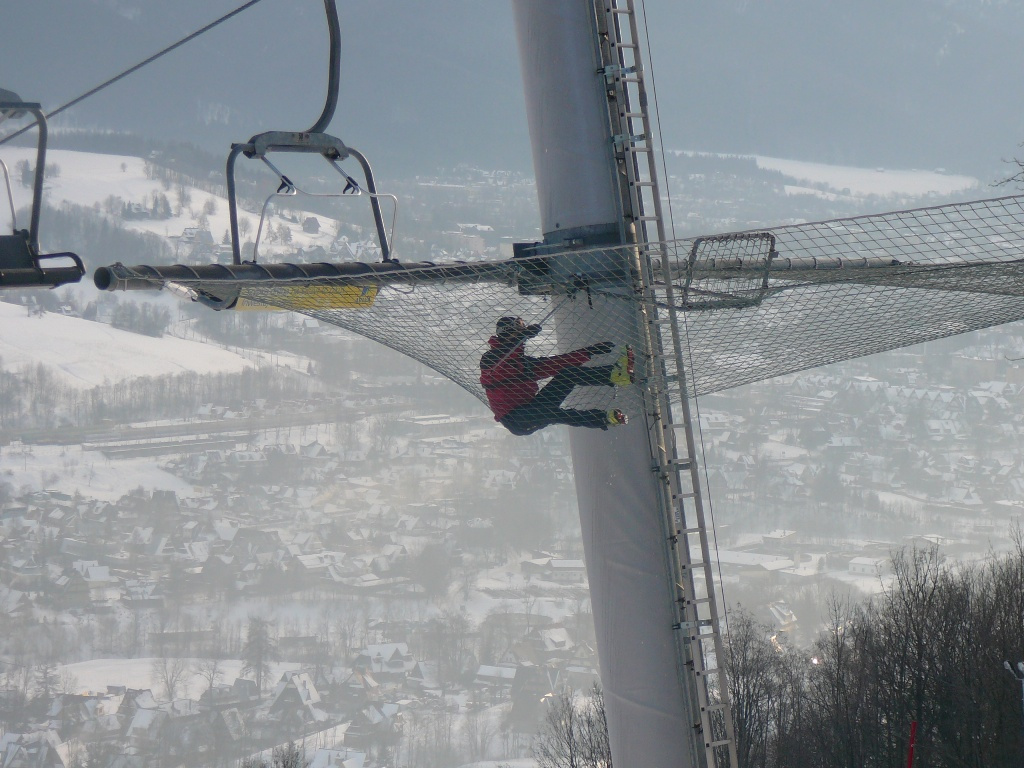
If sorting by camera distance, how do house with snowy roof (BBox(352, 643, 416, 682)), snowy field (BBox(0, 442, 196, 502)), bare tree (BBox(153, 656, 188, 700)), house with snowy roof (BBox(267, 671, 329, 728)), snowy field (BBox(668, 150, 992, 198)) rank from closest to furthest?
house with snowy roof (BBox(267, 671, 329, 728))
bare tree (BBox(153, 656, 188, 700))
house with snowy roof (BBox(352, 643, 416, 682))
snowy field (BBox(0, 442, 196, 502))
snowy field (BBox(668, 150, 992, 198))

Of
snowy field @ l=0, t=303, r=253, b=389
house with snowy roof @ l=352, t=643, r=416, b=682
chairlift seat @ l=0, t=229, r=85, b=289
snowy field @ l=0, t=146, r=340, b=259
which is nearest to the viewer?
chairlift seat @ l=0, t=229, r=85, b=289

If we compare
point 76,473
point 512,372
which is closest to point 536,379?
point 512,372

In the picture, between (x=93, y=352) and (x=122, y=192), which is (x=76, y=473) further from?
(x=122, y=192)

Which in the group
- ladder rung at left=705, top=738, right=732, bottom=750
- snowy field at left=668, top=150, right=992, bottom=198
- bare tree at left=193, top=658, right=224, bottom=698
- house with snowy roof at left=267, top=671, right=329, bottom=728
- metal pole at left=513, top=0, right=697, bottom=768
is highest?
snowy field at left=668, top=150, right=992, bottom=198

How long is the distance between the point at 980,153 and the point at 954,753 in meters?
112

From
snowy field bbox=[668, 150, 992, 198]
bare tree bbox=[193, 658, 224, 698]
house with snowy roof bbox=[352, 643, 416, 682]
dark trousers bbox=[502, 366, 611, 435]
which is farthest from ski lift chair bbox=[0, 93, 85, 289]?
snowy field bbox=[668, 150, 992, 198]

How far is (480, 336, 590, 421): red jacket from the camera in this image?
3.18 meters

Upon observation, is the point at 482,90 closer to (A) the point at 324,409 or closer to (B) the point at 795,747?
(A) the point at 324,409

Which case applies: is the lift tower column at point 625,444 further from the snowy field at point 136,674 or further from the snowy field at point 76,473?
the snowy field at point 76,473

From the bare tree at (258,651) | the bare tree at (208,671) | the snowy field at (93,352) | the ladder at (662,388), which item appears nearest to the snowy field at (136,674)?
the bare tree at (208,671)

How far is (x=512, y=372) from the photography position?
3.33 meters

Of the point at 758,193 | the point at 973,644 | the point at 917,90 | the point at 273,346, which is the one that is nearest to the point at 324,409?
the point at 273,346

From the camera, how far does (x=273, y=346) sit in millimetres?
87625

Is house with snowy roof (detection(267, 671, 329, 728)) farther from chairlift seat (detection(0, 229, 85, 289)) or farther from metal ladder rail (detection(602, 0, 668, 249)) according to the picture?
metal ladder rail (detection(602, 0, 668, 249))
